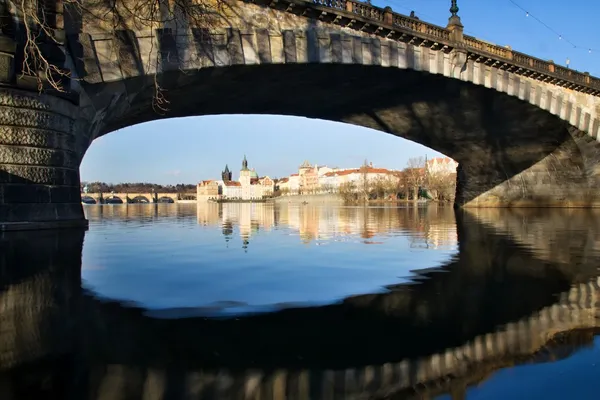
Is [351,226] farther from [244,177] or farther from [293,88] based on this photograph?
[244,177]

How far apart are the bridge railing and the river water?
13.7m

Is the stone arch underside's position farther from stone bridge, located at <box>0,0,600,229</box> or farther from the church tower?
the church tower

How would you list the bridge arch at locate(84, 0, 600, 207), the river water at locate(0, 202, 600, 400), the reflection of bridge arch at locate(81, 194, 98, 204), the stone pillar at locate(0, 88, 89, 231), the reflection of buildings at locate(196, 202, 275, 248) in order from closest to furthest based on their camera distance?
the river water at locate(0, 202, 600, 400)
the stone pillar at locate(0, 88, 89, 231)
the reflection of buildings at locate(196, 202, 275, 248)
the bridge arch at locate(84, 0, 600, 207)
the reflection of bridge arch at locate(81, 194, 98, 204)

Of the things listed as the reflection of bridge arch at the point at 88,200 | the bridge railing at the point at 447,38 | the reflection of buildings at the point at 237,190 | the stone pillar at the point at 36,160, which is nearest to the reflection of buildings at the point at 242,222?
the stone pillar at the point at 36,160

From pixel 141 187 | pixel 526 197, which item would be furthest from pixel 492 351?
pixel 141 187

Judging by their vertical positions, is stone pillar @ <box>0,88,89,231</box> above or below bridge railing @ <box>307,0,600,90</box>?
below

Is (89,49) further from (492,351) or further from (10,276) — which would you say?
(492,351)

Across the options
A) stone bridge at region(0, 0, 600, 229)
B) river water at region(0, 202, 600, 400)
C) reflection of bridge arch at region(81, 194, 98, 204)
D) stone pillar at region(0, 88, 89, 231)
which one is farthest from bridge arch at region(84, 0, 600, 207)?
reflection of bridge arch at region(81, 194, 98, 204)

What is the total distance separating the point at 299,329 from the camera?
11.9 ft

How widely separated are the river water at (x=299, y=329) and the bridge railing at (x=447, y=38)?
13.7 metres

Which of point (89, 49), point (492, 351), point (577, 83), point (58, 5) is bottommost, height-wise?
point (492, 351)

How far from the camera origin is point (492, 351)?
3.12m

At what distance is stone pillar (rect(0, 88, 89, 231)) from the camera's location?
11.1 m

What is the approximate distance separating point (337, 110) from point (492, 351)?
991 inches
